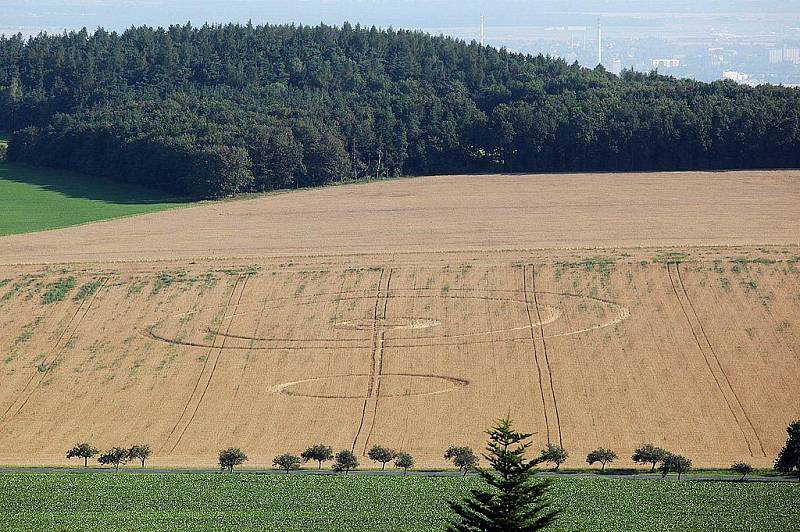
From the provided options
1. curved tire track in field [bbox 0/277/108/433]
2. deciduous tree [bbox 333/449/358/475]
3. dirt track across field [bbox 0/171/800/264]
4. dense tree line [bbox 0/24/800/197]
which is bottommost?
deciduous tree [bbox 333/449/358/475]

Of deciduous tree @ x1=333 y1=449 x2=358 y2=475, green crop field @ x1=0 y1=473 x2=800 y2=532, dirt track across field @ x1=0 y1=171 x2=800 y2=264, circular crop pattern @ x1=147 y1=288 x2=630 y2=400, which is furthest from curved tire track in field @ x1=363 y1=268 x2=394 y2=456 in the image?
dirt track across field @ x1=0 y1=171 x2=800 y2=264

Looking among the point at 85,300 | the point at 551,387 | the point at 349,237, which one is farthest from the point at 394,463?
the point at 349,237

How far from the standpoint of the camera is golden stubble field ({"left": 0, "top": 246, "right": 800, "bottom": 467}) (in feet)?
154

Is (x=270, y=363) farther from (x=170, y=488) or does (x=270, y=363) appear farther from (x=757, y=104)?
(x=757, y=104)

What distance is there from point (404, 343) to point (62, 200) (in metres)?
46.3

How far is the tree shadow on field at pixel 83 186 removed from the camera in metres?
94.4

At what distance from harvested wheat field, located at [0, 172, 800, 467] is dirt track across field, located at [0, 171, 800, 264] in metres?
0.42

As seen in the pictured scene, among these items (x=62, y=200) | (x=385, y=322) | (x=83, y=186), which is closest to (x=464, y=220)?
(x=385, y=322)

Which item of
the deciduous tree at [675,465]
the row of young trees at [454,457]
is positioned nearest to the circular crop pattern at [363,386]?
the row of young trees at [454,457]

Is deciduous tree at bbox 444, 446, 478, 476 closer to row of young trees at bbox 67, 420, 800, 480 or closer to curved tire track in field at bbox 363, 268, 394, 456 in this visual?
row of young trees at bbox 67, 420, 800, 480

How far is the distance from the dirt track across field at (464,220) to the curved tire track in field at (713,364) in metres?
10.1

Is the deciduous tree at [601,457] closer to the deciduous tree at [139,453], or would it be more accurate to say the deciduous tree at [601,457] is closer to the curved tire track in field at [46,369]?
the deciduous tree at [139,453]

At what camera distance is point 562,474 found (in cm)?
4241

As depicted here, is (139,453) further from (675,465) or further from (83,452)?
(675,465)
